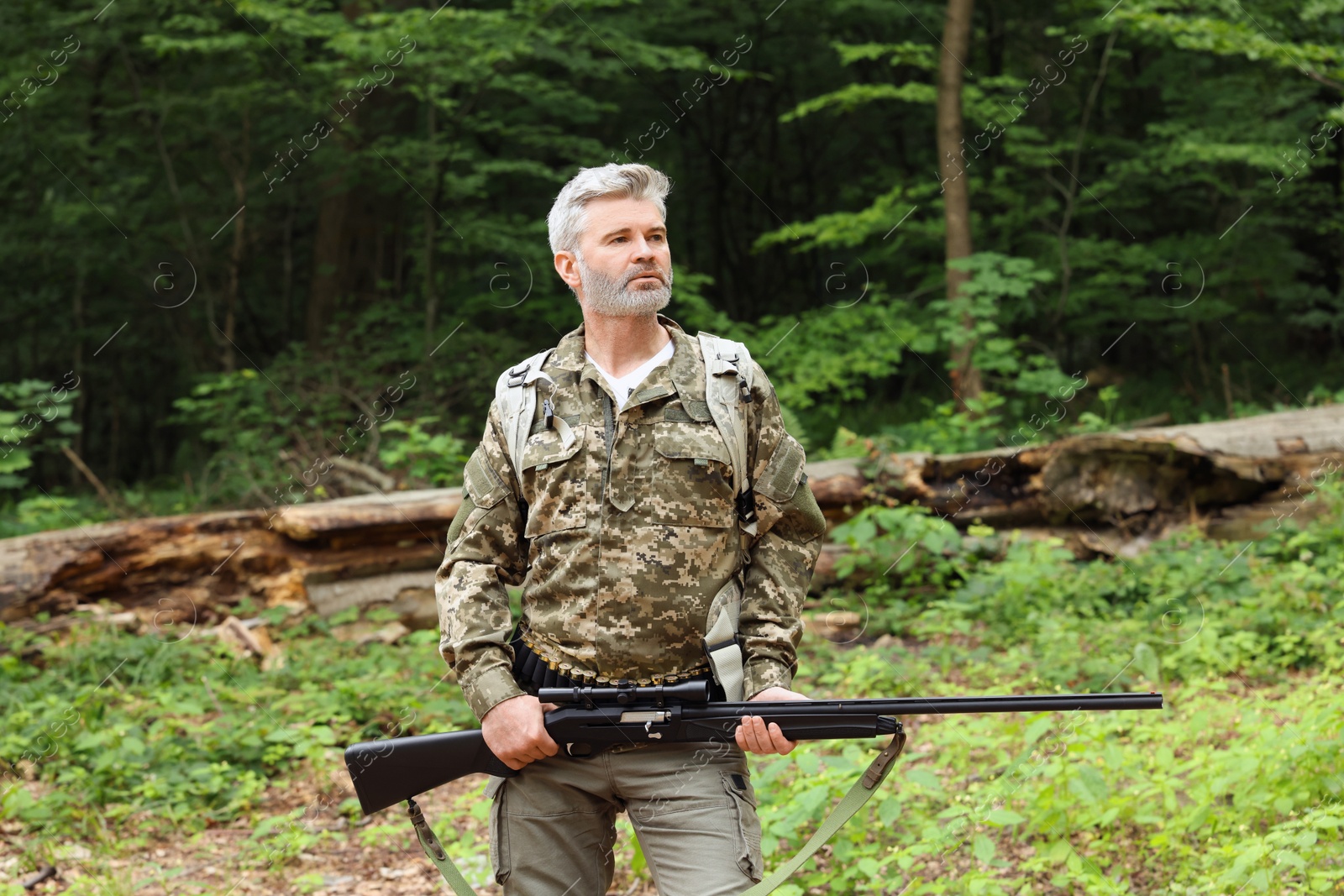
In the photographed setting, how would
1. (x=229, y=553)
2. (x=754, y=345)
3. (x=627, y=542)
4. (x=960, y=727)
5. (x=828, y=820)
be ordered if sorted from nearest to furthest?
(x=627, y=542)
(x=828, y=820)
(x=960, y=727)
(x=229, y=553)
(x=754, y=345)

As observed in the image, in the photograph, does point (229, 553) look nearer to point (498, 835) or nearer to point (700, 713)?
point (498, 835)

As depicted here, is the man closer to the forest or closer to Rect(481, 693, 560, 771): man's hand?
Rect(481, 693, 560, 771): man's hand

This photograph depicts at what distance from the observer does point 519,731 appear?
7.60 ft

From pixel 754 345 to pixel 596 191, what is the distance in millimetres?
8082

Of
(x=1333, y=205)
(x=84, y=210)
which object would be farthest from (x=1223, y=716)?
(x=84, y=210)

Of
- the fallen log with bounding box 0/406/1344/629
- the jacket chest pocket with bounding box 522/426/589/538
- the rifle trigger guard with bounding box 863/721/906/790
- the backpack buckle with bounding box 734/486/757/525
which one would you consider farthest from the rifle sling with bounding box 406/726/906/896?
the fallen log with bounding box 0/406/1344/629

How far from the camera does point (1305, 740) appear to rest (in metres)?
3.55

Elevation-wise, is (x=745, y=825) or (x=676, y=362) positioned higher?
(x=676, y=362)

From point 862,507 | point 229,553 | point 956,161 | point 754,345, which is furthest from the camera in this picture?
point 754,345

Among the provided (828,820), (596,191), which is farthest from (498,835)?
(596,191)

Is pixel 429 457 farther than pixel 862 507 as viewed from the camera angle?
Yes

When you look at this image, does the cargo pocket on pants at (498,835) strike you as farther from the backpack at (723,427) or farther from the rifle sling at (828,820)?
the backpack at (723,427)

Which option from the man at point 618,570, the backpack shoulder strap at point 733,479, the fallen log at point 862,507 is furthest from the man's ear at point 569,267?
the fallen log at point 862,507

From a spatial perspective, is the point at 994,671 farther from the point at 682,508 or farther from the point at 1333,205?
the point at 1333,205
